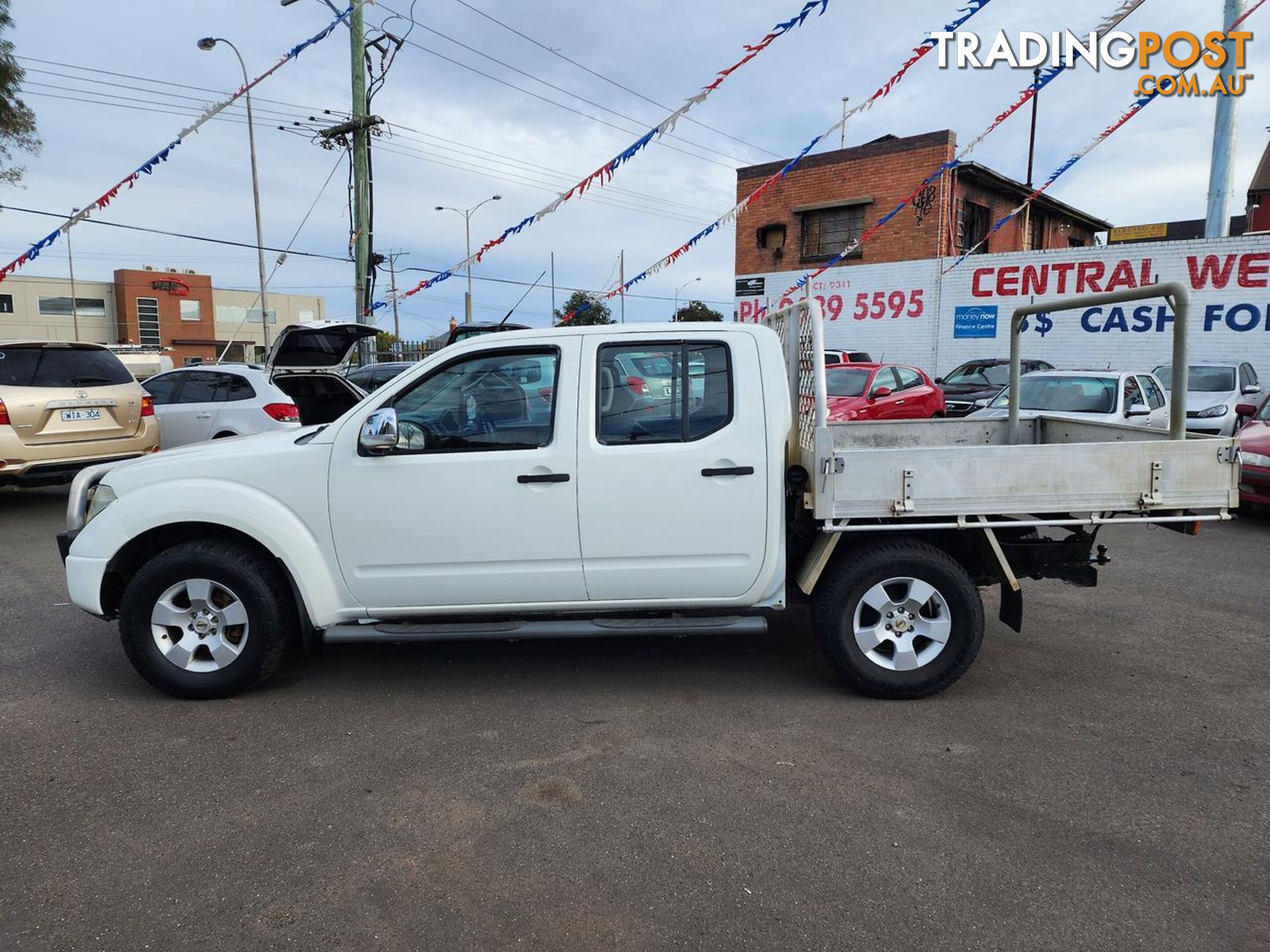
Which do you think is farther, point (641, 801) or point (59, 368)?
point (59, 368)

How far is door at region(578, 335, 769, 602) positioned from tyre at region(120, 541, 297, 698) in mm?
1609

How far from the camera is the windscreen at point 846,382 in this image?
1278 centimetres

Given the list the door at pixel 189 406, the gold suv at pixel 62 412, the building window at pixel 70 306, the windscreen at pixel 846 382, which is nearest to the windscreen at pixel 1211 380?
the windscreen at pixel 846 382

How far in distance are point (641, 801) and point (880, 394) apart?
9.66 metres

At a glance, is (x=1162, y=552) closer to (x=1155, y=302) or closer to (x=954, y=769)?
(x=954, y=769)

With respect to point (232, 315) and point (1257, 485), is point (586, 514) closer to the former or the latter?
point (1257, 485)

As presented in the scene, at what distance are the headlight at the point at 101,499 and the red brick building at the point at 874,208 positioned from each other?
71.6 ft

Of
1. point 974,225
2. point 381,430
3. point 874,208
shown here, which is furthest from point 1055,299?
point 381,430

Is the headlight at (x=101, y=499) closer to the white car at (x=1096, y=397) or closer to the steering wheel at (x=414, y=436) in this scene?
the steering wheel at (x=414, y=436)

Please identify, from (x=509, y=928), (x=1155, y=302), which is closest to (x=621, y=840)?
(x=509, y=928)

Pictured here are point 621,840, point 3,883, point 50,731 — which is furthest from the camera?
point 50,731

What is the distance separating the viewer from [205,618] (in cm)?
421

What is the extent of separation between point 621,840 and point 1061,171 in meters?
13.1

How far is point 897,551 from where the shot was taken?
412cm
